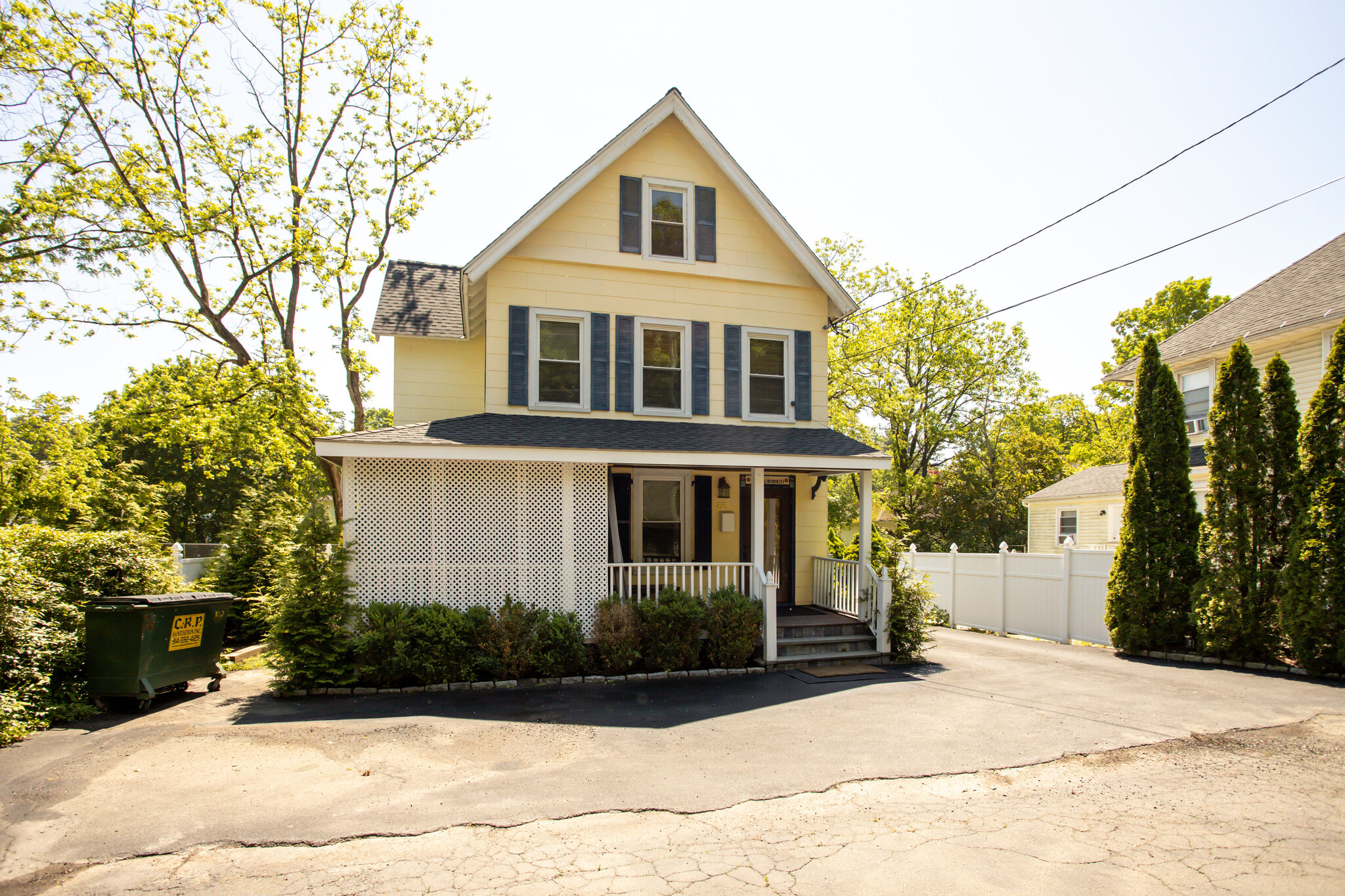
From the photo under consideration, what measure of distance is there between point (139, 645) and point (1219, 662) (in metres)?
14.4

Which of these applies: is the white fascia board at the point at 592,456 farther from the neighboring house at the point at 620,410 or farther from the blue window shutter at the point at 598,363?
the blue window shutter at the point at 598,363

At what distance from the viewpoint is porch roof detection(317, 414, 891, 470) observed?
959cm

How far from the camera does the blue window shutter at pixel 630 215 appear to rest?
12297 mm

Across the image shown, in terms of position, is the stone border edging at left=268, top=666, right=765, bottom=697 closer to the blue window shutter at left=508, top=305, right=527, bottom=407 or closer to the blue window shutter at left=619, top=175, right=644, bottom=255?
the blue window shutter at left=508, top=305, right=527, bottom=407

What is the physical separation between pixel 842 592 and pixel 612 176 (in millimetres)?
8064

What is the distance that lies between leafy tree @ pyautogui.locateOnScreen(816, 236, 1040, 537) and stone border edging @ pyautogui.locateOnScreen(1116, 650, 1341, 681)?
1571 cm

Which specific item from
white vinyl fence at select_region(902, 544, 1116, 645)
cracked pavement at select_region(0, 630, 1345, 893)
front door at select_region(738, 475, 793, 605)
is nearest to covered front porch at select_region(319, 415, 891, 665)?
front door at select_region(738, 475, 793, 605)

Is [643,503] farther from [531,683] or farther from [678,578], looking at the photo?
[531,683]

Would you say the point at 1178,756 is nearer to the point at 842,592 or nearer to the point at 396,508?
the point at 842,592

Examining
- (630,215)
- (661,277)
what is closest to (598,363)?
(661,277)

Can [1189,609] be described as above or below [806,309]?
below

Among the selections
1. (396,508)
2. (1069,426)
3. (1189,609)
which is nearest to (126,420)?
(396,508)

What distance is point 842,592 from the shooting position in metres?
12.3

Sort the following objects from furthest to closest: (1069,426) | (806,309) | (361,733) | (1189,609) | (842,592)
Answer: (1069,426) < (806,309) < (842,592) < (1189,609) < (361,733)
